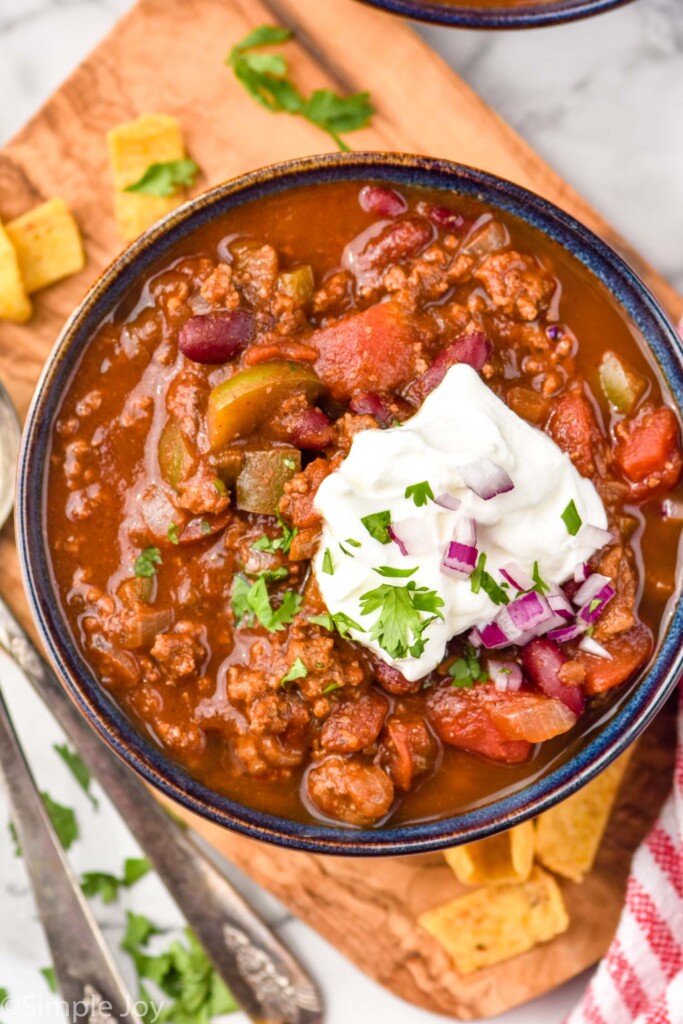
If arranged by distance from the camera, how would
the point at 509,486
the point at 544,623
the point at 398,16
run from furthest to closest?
the point at 398,16
the point at 544,623
the point at 509,486

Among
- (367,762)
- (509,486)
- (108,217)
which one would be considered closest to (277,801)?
(367,762)

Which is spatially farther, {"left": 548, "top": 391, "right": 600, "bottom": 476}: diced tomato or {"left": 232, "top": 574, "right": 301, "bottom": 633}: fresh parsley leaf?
{"left": 548, "top": 391, "right": 600, "bottom": 476}: diced tomato

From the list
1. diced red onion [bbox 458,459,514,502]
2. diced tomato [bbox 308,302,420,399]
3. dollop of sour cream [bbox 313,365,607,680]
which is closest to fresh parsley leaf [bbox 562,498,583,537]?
dollop of sour cream [bbox 313,365,607,680]

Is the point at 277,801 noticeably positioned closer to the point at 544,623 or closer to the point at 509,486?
the point at 544,623

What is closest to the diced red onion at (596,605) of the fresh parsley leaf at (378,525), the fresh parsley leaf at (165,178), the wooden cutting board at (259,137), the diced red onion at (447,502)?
the diced red onion at (447,502)

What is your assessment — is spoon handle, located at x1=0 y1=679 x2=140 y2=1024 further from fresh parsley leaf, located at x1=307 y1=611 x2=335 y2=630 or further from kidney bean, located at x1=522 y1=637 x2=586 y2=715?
kidney bean, located at x1=522 y1=637 x2=586 y2=715

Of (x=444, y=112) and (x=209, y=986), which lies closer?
(x=444, y=112)
